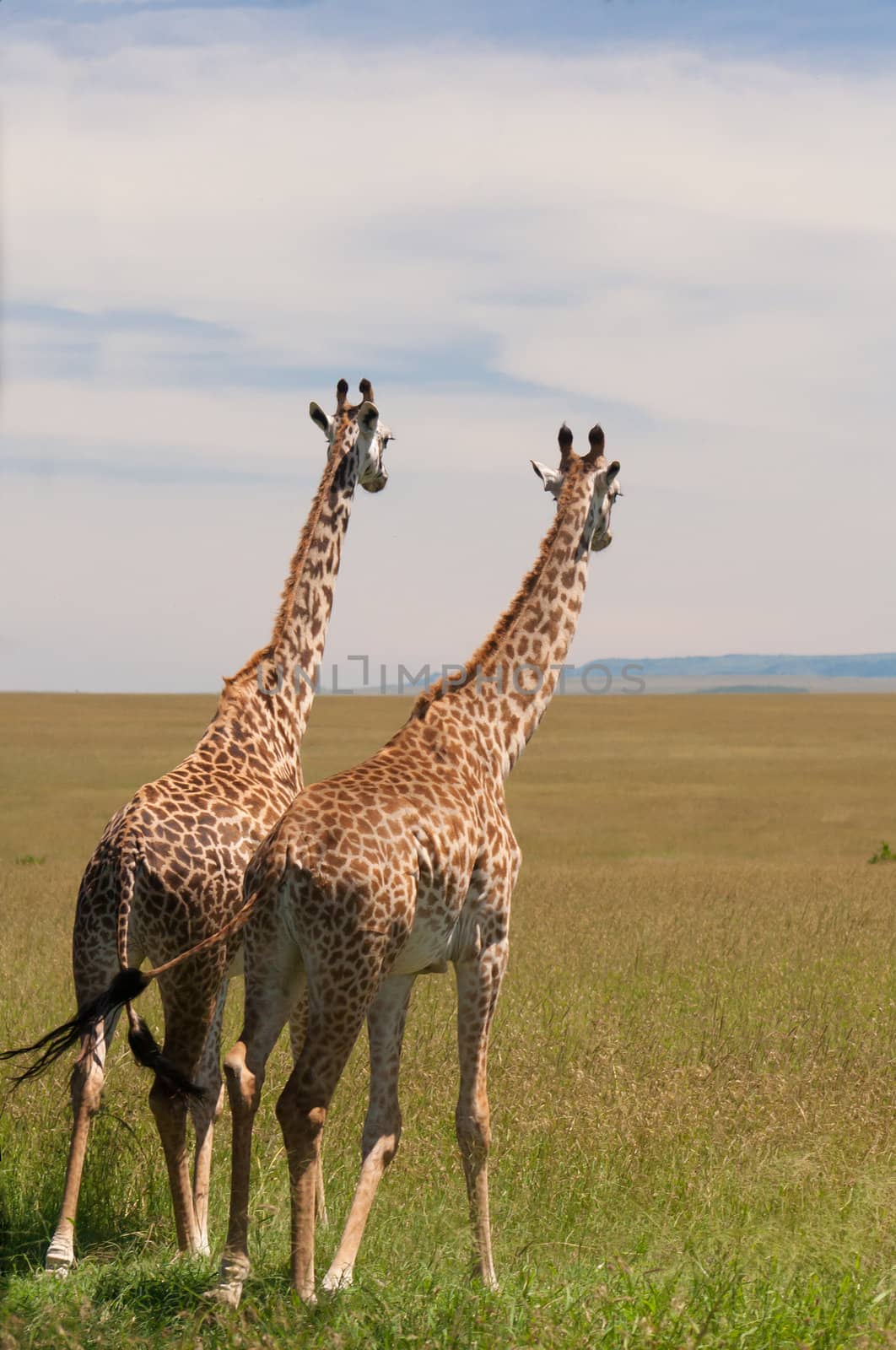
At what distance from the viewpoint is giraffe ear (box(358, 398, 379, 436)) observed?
7.68m

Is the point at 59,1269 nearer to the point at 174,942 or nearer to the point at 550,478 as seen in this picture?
the point at 174,942

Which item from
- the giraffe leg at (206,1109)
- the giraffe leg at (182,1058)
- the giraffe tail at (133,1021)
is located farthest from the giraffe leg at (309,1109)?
the giraffe leg at (206,1109)

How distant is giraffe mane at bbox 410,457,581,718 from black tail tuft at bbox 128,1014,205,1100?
192cm

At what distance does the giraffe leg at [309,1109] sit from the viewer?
16.2ft

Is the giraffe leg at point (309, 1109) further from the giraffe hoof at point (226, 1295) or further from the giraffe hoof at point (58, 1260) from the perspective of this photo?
the giraffe hoof at point (58, 1260)

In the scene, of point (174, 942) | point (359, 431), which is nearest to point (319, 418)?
point (359, 431)

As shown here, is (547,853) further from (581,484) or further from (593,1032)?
(581,484)

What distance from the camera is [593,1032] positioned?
30.0 ft

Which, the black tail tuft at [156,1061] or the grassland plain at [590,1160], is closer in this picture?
the grassland plain at [590,1160]

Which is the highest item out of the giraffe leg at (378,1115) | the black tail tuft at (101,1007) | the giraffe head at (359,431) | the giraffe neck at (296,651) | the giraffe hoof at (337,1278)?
the giraffe head at (359,431)

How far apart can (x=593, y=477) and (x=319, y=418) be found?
1.85m

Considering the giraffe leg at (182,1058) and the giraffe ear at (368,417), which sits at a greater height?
the giraffe ear at (368,417)

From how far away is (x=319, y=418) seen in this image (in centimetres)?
798

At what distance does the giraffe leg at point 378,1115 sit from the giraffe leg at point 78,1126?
121cm
